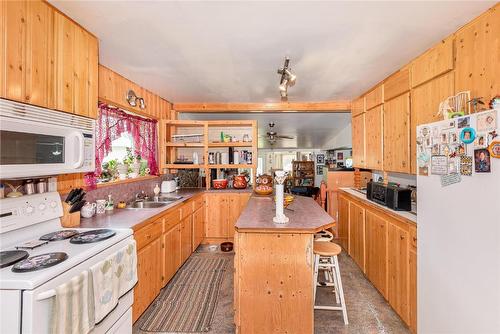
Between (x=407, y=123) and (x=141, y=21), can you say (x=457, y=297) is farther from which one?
Result: (x=141, y=21)

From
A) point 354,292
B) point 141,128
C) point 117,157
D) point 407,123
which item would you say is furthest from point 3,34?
point 354,292

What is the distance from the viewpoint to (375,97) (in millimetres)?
3201

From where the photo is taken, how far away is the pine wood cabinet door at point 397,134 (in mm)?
2512

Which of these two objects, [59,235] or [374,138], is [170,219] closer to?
[59,235]

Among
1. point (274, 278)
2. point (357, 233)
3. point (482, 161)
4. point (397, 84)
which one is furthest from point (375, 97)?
point (274, 278)

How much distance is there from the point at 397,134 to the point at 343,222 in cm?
156

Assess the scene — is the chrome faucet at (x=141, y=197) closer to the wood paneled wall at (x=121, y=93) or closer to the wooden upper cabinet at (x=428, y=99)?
the wood paneled wall at (x=121, y=93)

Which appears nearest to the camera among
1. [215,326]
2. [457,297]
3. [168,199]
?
[457,297]

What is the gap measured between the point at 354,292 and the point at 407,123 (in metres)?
1.89

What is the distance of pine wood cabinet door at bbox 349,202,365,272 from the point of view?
2.87m

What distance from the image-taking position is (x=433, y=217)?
5.32 feet

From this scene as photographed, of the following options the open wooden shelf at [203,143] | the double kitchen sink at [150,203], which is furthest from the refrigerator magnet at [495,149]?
the open wooden shelf at [203,143]

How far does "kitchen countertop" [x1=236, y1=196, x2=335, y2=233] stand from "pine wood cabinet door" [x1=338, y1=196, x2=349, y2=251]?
3.47ft

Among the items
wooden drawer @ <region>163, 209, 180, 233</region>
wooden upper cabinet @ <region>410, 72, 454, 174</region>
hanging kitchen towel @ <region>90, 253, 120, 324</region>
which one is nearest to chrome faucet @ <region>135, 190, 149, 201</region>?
wooden drawer @ <region>163, 209, 180, 233</region>
